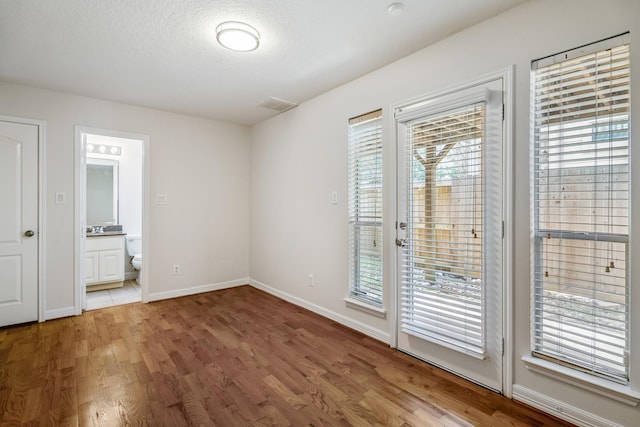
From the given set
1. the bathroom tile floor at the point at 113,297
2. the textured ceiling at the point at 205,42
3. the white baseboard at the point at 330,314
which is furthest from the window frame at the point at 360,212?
the bathroom tile floor at the point at 113,297

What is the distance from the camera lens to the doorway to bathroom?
13.3 feet

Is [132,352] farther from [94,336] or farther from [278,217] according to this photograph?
[278,217]

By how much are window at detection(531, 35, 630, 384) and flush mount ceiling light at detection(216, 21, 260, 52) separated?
6.16ft

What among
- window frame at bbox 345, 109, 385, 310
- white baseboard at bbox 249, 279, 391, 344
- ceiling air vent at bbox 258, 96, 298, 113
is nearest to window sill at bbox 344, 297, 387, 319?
window frame at bbox 345, 109, 385, 310

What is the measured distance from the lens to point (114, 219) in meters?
5.11

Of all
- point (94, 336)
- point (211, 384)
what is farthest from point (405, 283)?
point (94, 336)

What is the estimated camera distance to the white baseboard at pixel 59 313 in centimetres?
331

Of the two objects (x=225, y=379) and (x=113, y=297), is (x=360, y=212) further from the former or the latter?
(x=113, y=297)

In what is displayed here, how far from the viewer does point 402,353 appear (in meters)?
2.54

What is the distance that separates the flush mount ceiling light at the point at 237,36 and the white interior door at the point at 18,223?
2.52 m

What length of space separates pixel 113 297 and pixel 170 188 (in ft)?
5.55

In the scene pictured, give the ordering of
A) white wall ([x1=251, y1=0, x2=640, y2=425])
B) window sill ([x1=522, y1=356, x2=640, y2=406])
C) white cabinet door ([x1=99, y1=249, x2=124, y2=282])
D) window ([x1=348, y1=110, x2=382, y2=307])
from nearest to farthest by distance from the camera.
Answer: window sill ([x1=522, y1=356, x2=640, y2=406])
white wall ([x1=251, y1=0, x2=640, y2=425])
window ([x1=348, y1=110, x2=382, y2=307])
white cabinet door ([x1=99, y1=249, x2=124, y2=282])

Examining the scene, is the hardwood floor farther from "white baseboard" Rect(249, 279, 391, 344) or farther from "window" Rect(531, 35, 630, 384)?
"window" Rect(531, 35, 630, 384)

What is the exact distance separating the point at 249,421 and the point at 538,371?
171 cm
